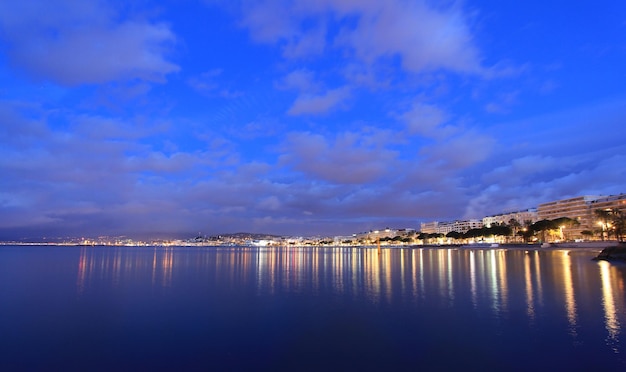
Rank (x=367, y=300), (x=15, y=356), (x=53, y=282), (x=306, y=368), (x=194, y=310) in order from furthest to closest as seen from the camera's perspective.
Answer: (x=53, y=282) → (x=367, y=300) → (x=194, y=310) → (x=15, y=356) → (x=306, y=368)

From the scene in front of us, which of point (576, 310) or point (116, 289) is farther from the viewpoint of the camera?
point (116, 289)

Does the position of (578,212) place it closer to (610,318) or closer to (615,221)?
(615,221)

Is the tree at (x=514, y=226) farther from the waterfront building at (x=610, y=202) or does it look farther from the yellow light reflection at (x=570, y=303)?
the yellow light reflection at (x=570, y=303)

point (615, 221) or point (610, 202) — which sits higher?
point (610, 202)

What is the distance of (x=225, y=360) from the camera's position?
14.1 m

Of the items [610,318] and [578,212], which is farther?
[578,212]

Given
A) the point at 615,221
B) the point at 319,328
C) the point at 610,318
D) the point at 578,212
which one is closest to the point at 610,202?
the point at 578,212

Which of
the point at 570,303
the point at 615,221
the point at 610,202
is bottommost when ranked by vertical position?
the point at 570,303

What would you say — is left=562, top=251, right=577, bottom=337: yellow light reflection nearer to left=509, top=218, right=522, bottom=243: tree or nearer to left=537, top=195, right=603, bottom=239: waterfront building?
left=509, top=218, right=522, bottom=243: tree

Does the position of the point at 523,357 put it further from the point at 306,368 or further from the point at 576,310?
the point at 576,310

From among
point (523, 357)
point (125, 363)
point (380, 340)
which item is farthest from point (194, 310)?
point (523, 357)

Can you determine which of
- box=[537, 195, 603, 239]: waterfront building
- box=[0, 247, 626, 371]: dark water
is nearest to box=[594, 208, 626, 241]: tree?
box=[537, 195, 603, 239]: waterfront building

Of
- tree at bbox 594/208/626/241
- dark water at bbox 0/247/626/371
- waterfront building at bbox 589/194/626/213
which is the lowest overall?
dark water at bbox 0/247/626/371

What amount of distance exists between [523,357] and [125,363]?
45.6ft
